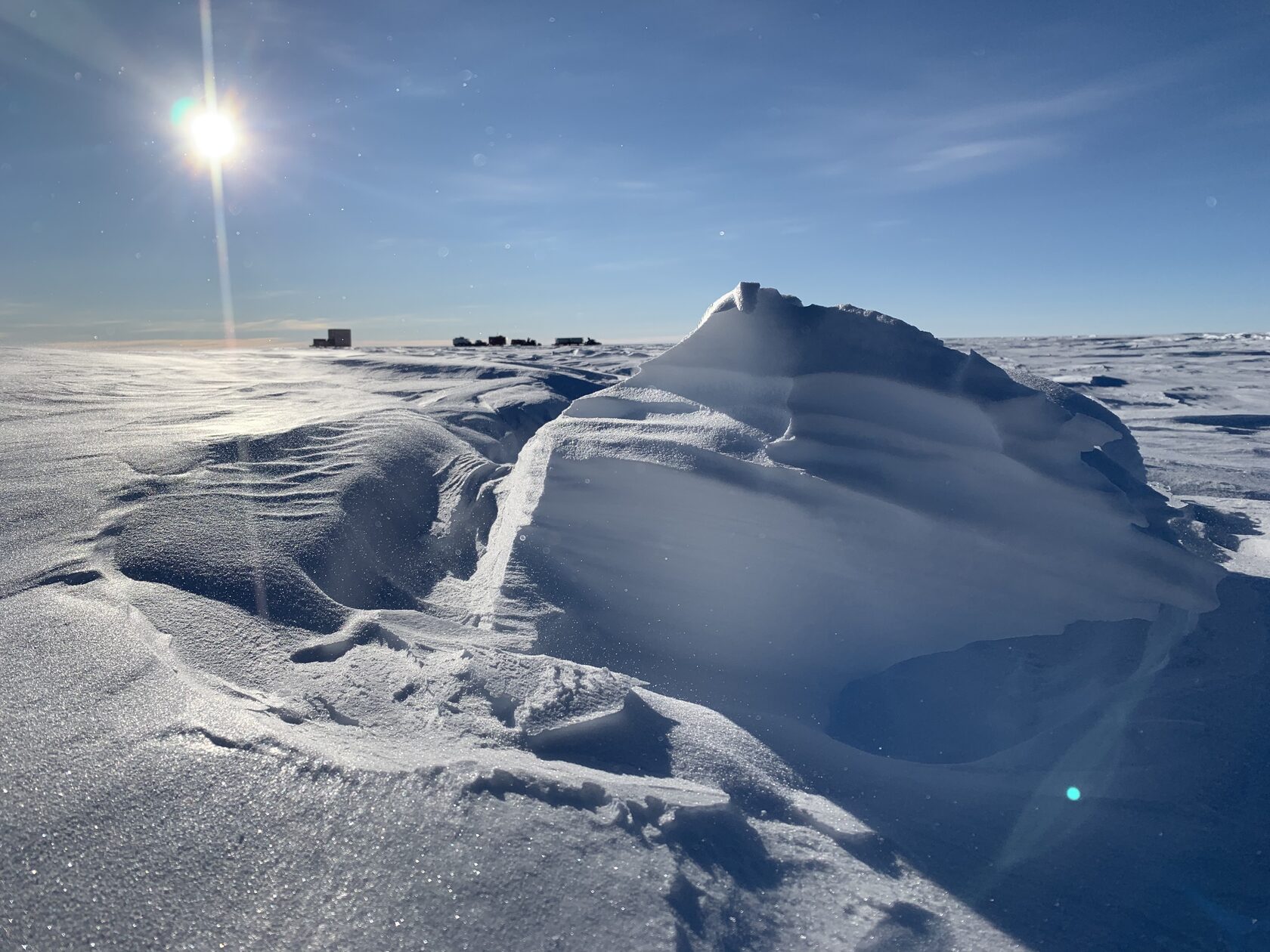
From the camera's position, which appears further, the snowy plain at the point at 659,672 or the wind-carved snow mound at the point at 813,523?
the wind-carved snow mound at the point at 813,523

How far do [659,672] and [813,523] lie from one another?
3.11 feet

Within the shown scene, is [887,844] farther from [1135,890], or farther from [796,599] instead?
[796,599]

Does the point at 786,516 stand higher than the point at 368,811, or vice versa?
the point at 786,516

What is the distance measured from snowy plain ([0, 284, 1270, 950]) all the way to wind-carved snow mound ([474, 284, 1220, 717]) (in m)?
0.02

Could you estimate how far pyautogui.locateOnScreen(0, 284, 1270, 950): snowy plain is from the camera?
1.37 meters

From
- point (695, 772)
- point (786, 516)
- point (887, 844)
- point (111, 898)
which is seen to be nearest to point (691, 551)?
point (786, 516)

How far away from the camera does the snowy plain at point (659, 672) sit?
1371mm

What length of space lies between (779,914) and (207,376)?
27.9ft

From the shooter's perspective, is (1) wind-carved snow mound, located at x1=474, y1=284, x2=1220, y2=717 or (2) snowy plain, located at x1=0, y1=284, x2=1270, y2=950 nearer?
(2) snowy plain, located at x1=0, y1=284, x2=1270, y2=950

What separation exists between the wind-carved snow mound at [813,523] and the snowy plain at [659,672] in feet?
0.06

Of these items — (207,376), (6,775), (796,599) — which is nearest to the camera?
(6,775)

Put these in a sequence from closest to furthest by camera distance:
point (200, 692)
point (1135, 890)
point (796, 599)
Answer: point (1135, 890) < point (200, 692) < point (796, 599)

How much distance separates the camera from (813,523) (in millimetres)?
2916

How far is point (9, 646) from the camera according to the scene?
190cm
